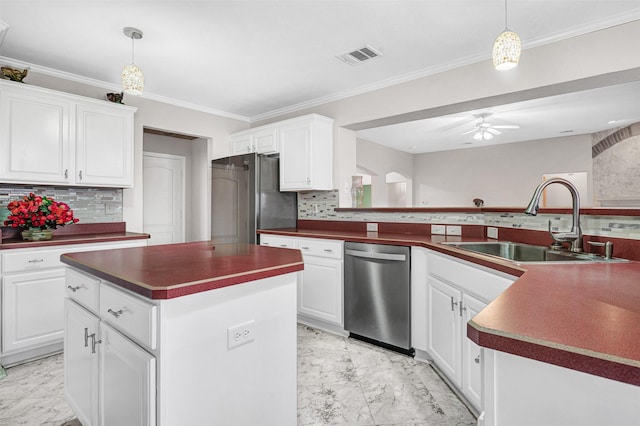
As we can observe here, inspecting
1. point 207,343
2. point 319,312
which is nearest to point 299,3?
point 207,343

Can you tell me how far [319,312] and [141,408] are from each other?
6.85 feet

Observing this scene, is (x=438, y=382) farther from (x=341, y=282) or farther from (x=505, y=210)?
(x=505, y=210)

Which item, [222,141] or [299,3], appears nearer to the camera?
[299,3]

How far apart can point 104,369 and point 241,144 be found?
3355mm

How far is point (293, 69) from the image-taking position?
309 cm

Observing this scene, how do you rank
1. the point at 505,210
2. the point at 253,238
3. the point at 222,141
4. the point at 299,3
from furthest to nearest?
the point at 222,141 → the point at 253,238 → the point at 505,210 → the point at 299,3

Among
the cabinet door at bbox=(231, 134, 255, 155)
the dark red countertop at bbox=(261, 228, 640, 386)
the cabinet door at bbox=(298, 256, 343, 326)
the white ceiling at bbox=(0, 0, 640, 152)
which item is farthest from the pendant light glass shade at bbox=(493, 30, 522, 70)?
the cabinet door at bbox=(231, 134, 255, 155)

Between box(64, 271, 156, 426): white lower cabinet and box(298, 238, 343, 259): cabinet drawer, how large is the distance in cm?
191

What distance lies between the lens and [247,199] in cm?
373

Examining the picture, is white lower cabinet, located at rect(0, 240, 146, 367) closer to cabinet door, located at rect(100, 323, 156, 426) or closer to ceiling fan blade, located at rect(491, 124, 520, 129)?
cabinet door, located at rect(100, 323, 156, 426)

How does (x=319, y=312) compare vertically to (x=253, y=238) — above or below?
below

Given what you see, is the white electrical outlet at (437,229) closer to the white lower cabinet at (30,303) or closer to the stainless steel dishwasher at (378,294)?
the stainless steel dishwasher at (378,294)

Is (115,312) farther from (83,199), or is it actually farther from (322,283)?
(83,199)

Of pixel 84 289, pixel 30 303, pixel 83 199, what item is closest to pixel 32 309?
pixel 30 303
